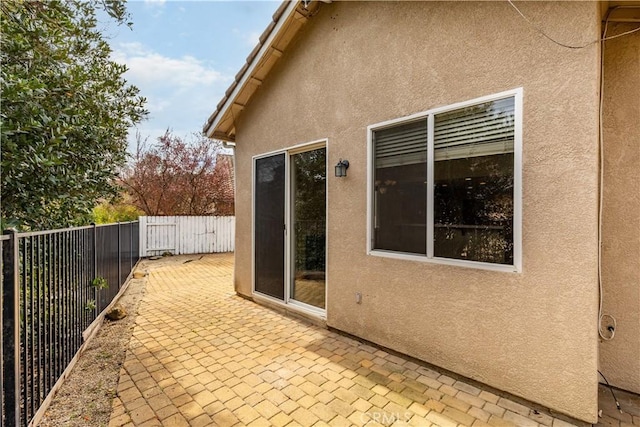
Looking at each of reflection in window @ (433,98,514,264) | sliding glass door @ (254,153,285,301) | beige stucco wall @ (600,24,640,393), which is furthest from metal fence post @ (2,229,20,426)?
beige stucco wall @ (600,24,640,393)

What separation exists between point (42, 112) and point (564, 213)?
5270 millimetres

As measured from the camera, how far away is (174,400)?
3.14m

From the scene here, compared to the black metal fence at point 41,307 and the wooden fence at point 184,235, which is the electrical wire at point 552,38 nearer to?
the black metal fence at point 41,307

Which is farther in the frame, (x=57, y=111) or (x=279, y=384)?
(x=279, y=384)

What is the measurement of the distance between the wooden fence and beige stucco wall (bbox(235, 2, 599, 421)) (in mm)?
10951

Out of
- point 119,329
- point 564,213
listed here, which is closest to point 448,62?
point 564,213

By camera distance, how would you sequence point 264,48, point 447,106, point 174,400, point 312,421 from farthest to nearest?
1. point 264,48
2. point 447,106
3. point 174,400
4. point 312,421

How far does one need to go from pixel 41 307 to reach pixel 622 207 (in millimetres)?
6245

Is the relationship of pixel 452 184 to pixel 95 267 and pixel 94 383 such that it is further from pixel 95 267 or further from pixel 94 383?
pixel 95 267

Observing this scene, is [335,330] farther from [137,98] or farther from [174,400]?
[137,98]

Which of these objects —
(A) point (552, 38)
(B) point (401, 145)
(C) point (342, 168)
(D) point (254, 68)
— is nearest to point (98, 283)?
(C) point (342, 168)

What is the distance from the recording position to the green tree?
279 cm

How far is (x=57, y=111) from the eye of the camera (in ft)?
10.6

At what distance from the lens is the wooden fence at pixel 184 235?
521 inches
